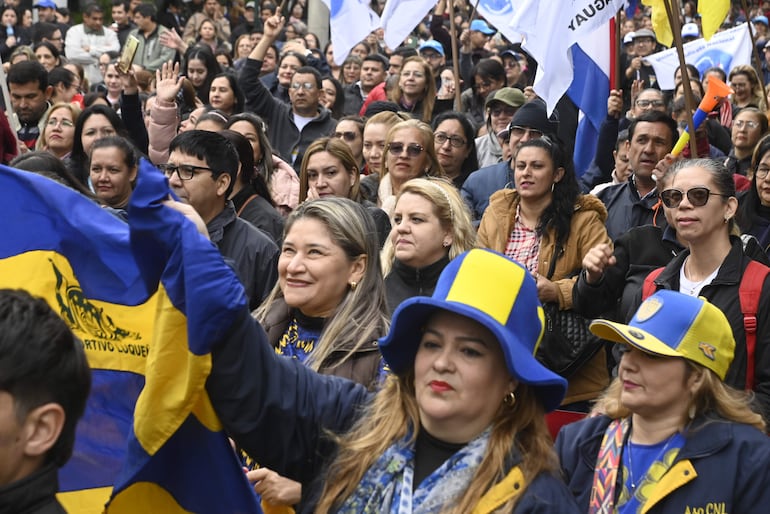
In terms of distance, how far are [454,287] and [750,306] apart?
263cm

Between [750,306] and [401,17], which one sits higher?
[401,17]

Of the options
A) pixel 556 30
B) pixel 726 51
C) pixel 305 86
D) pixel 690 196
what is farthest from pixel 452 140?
pixel 726 51

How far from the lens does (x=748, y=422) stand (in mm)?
3834

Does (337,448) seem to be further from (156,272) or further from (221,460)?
(156,272)

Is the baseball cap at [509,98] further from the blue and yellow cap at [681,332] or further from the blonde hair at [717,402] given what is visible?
the blonde hair at [717,402]

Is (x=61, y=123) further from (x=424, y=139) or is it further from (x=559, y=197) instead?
(x=559, y=197)

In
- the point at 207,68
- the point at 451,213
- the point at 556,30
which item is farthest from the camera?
the point at 207,68

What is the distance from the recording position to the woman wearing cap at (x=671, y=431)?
3.66m

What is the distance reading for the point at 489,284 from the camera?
283 centimetres

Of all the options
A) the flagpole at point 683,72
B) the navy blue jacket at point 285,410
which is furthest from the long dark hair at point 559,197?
the navy blue jacket at point 285,410

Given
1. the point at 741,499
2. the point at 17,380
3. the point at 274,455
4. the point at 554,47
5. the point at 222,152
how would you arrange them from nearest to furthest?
the point at 17,380
the point at 274,455
the point at 741,499
the point at 222,152
the point at 554,47

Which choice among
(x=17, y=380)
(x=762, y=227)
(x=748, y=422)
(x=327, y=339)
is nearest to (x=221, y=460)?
(x=17, y=380)

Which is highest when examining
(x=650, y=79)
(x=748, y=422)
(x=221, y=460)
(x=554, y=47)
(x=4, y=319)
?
(x=650, y=79)

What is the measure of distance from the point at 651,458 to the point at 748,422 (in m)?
0.33
